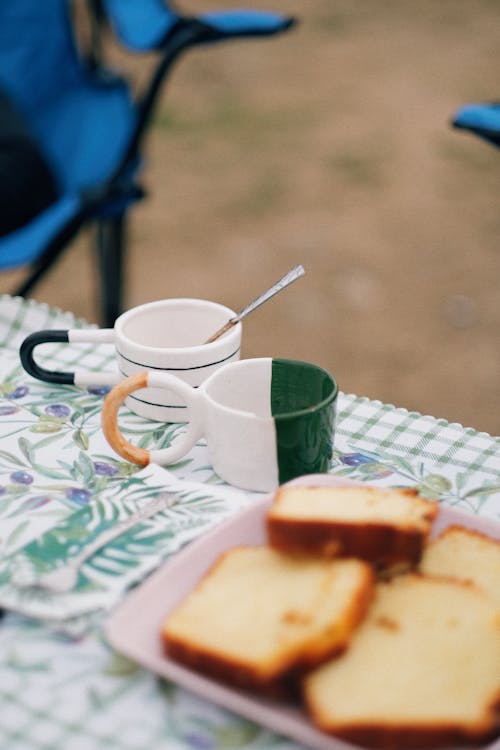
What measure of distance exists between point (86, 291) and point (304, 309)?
0.66m

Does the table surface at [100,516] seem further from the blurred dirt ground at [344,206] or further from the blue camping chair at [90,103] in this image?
the blurred dirt ground at [344,206]

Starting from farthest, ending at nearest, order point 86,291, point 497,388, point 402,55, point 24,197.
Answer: point 402,55
point 86,291
point 497,388
point 24,197

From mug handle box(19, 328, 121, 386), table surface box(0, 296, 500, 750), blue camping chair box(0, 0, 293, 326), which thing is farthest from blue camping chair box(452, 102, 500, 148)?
mug handle box(19, 328, 121, 386)

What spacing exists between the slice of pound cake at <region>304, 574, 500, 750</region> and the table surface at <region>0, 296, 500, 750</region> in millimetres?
59

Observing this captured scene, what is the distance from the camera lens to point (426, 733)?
49cm

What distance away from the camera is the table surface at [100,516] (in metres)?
0.55

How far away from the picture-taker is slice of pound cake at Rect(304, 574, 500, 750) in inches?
19.5

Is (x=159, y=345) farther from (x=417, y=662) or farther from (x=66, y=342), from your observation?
(x=417, y=662)

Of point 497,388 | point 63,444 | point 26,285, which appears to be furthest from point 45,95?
point 63,444

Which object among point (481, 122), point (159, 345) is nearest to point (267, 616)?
point (159, 345)

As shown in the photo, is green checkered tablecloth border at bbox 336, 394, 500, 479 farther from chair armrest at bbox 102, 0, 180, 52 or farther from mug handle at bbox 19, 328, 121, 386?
chair armrest at bbox 102, 0, 180, 52

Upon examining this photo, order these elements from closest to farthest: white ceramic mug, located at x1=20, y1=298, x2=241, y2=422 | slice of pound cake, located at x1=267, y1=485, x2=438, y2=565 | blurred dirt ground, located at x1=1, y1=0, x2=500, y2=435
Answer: slice of pound cake, located at x1=267, y1=485, x2=438, y2=565
white ceramic mug, located at x1=20, y1=298, x2=241, y2=422
blurred dirt ground, located at x1=1, y1=0, x2=500, y2=435

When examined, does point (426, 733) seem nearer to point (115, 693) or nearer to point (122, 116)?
point (115, 693)

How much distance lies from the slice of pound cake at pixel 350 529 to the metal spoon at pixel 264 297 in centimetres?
28
